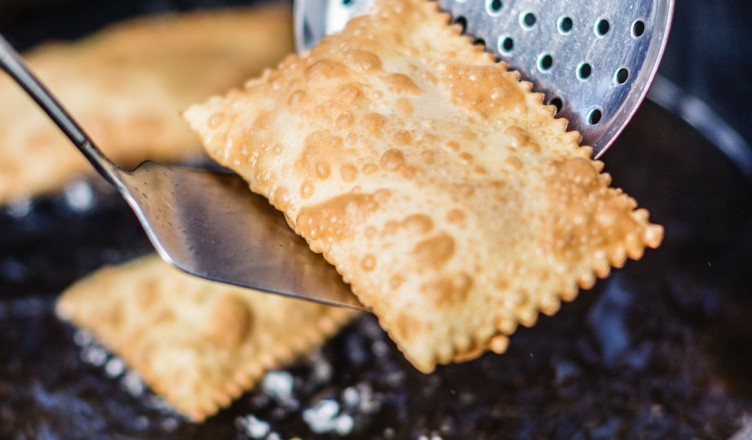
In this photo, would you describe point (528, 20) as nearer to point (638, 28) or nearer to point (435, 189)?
point (638, 28)

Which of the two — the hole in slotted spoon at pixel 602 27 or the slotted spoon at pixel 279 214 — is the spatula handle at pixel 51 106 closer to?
the slotted spoon at pixel 279 214

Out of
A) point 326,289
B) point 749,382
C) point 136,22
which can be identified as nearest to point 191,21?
point 136,22

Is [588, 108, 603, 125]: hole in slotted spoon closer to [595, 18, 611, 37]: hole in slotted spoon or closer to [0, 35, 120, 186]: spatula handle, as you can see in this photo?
Result: [595, 18, 611, 37]: hole in slotted spoon

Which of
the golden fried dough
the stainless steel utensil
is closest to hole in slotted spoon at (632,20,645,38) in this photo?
the stainless steel utensil

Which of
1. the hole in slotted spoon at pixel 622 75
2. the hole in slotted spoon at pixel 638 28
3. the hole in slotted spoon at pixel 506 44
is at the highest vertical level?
the hole in slotted spoon at pixel 638 28

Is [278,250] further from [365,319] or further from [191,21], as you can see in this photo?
[191,21]

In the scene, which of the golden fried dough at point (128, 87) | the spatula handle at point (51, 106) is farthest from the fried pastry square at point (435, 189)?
the golden fried dough at point (128, 87)
